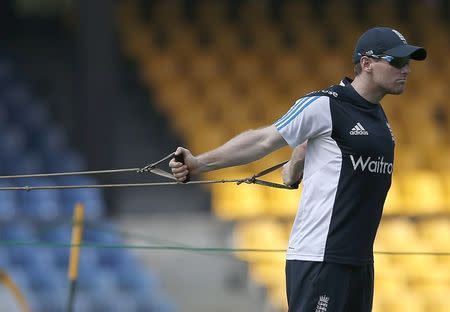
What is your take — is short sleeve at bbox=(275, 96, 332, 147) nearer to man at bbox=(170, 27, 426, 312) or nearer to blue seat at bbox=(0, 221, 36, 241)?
man at bbox=(170, 27, 426, 312)

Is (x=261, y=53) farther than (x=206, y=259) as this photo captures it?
Yes

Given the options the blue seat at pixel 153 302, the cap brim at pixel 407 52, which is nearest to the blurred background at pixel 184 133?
the blue seat at pixel 153 302

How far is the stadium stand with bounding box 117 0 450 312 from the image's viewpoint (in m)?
9.98

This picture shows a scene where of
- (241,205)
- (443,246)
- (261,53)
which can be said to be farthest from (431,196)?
(261,53)

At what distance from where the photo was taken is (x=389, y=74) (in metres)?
4.36

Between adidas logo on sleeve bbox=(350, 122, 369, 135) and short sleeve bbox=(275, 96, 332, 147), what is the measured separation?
3.7 inches

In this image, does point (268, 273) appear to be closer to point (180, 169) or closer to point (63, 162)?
point (63, 162)

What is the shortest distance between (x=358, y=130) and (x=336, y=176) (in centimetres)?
18

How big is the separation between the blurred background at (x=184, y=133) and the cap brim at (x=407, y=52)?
417cm

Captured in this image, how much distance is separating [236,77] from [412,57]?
26.1 ft

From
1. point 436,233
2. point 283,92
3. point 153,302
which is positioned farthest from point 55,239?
point 283,92

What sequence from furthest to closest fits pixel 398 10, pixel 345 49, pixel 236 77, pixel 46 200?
pixel 398 10 < pixel 345 49 < pixel 236 77 < pixel 46 200

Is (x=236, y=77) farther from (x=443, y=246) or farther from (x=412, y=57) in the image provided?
(x=412, y=57)

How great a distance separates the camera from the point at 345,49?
1307 centimetres
